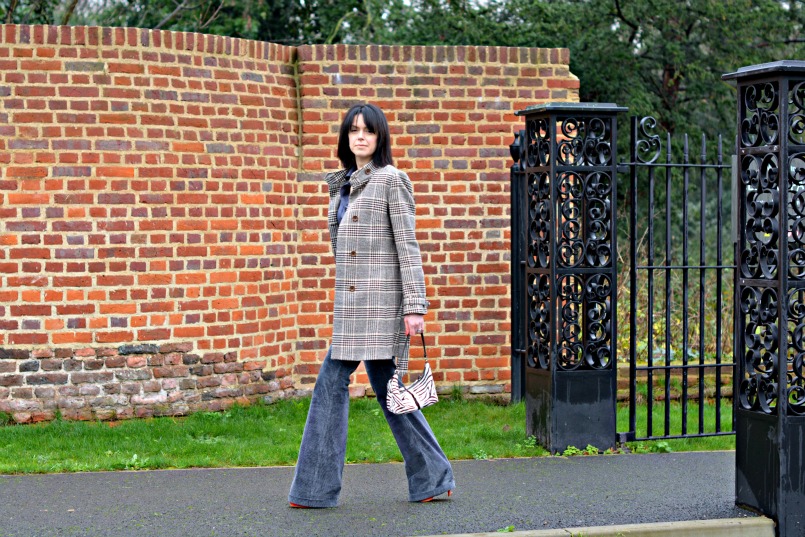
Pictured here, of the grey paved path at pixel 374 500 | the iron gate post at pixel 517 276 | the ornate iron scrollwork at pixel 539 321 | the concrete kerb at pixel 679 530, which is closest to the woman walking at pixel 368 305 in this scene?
the grey paved path at pixel 374 500

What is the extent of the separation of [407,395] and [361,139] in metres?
1.26

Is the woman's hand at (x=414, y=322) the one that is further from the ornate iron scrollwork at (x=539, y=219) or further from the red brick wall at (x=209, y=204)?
the red brick wall at (x=209, y=204)

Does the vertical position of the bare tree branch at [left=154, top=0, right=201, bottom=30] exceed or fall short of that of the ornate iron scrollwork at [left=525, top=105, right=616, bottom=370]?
it exceeds it

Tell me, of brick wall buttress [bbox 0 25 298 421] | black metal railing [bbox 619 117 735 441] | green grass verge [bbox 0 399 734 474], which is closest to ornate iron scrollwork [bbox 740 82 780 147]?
black metal railing [bbox 619 117 735 441]

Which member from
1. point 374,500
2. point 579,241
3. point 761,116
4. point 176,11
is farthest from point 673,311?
point 176,11

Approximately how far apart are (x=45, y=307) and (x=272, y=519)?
340cm

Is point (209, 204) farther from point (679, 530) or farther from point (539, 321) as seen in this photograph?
point (679, 530)

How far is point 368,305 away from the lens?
5750 millimetres

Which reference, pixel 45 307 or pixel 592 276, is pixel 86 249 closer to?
pixel 45 307

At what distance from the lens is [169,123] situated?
8602 millimetres

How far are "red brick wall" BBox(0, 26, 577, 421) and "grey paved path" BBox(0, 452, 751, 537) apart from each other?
1885 mm

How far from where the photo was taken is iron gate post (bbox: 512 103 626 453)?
7406 millimetres

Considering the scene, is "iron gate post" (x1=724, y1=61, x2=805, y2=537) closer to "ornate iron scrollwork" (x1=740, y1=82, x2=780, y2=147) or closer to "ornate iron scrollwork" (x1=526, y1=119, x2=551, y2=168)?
"ornate iron scrollwork" (x1=740, y1=82, x2=780, y2=147)

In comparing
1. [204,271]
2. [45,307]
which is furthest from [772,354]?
[45,307]
